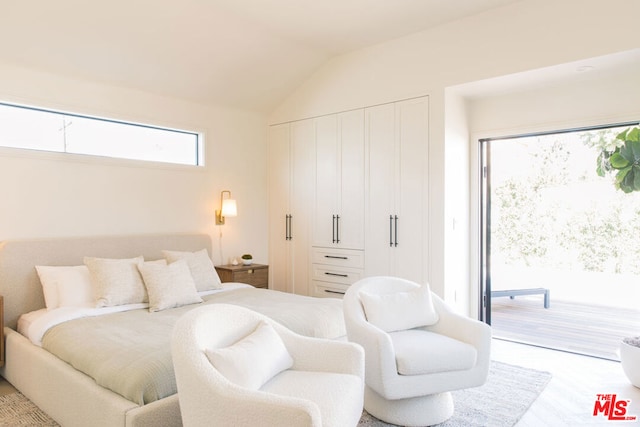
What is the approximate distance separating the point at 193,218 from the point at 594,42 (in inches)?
160

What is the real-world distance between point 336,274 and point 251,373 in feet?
10.4

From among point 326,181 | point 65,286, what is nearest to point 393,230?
point 326,181

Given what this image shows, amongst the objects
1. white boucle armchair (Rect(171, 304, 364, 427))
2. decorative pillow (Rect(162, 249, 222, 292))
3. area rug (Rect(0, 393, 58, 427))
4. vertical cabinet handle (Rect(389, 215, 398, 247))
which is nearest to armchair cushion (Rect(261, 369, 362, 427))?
white boucle armchair (Rect(171, 304, 364, 427))

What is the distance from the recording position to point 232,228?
5270mm

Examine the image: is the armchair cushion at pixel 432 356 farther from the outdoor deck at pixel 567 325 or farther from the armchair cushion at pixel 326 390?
the outdoor deck at pixel 567 325

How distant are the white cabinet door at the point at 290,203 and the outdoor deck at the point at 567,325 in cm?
239

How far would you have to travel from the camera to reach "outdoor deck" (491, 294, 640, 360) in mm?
4180

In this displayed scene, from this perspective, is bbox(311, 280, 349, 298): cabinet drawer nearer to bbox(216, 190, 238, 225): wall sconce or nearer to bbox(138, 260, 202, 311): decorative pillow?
bbox(216, 190, 238, 225): wall sconce

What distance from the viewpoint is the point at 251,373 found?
6.22ft

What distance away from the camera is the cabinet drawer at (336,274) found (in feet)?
15.9

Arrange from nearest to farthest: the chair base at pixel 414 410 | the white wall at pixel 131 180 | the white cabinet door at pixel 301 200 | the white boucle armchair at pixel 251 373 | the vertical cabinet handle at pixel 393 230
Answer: the white boucle armchair at pixel 251 373, the chair base at pixel 414 410, the white wall at pixel 131 180, the vertical cabinet handle at pixel 393 230, the white cabinet door at pixel 301 200

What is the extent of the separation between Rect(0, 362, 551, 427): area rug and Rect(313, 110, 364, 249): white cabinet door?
6.63 ft

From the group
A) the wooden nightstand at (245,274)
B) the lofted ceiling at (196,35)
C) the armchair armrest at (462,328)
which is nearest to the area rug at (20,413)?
the wooden nightstand at (245,274)

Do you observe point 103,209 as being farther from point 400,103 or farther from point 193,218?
point 400,103
